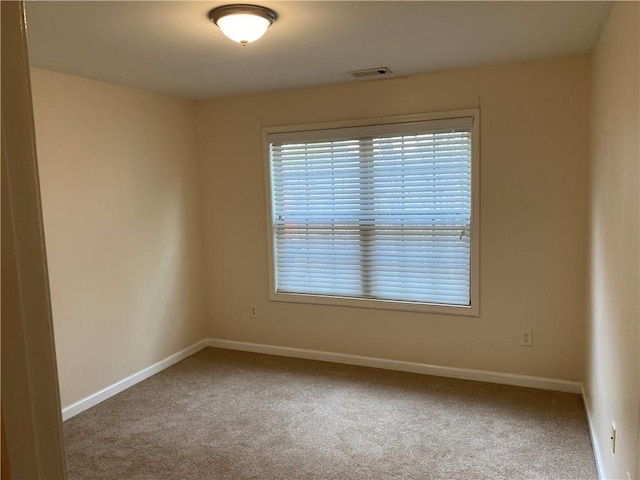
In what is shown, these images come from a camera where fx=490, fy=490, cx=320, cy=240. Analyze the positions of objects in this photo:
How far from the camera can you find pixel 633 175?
1.79 metres

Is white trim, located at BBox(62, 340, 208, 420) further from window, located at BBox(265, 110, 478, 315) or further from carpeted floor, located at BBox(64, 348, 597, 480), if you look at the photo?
window, located at BBox(265, 110, 478, 315)

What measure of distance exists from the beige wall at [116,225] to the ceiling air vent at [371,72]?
5.51ft

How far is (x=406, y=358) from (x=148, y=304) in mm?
2160

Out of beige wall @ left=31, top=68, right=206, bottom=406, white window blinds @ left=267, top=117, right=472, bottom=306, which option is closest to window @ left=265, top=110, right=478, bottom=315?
white window blinds @ left=267, top=117, right=472, bottom=306

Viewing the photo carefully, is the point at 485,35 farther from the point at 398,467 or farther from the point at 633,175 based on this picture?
the point at 398,467

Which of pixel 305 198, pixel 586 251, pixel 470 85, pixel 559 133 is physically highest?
pixel 470 85

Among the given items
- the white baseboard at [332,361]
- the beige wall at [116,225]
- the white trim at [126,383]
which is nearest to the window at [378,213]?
the white baseboard at [332,361]

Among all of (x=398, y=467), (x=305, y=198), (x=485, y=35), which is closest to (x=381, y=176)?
(x=305, y=198)

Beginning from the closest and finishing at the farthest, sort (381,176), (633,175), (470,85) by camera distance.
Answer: (633,175), (470,85), (381,176)

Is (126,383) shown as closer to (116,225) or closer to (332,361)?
(116,225)

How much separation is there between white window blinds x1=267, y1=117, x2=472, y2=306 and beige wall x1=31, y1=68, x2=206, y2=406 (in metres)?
0.87

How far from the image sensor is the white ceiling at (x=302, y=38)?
7.39ft

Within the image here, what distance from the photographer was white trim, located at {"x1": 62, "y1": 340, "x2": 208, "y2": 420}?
133 inches

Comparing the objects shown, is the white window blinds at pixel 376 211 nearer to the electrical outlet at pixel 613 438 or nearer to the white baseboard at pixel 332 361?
the white baseboard at pixel 332 361
